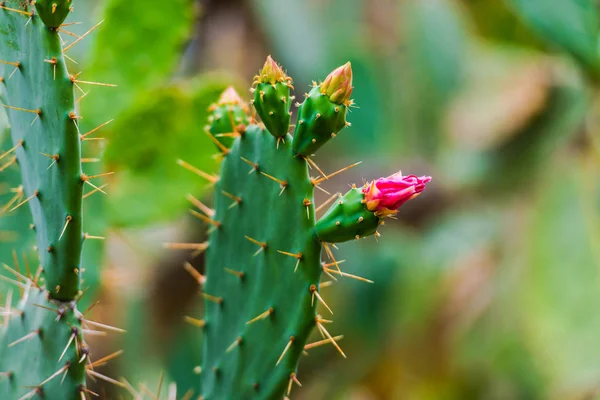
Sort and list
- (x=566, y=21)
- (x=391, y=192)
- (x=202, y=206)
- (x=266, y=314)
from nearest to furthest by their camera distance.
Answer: (x=391, y=192), (x=266, y=314), (x=202, y=206), (x=566, y=21)

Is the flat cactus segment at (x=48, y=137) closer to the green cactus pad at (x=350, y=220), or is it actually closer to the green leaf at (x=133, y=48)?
the green cactus pad at (x=350, y=220)

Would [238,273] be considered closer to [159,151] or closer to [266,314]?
[266,314]

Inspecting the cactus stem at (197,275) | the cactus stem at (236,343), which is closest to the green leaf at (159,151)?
the cactus stem at (197,275)

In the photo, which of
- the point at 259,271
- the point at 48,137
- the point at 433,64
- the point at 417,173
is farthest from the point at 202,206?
the point at 433,64

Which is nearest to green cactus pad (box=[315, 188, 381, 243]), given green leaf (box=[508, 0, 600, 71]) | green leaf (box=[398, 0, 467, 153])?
green leaf (box=[508, 0, 600, 71])

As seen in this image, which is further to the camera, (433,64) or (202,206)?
(433,64)

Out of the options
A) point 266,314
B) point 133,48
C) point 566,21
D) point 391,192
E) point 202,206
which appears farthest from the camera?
point 566,21

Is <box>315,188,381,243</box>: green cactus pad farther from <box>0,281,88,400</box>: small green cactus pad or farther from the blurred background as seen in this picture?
the blurred background
